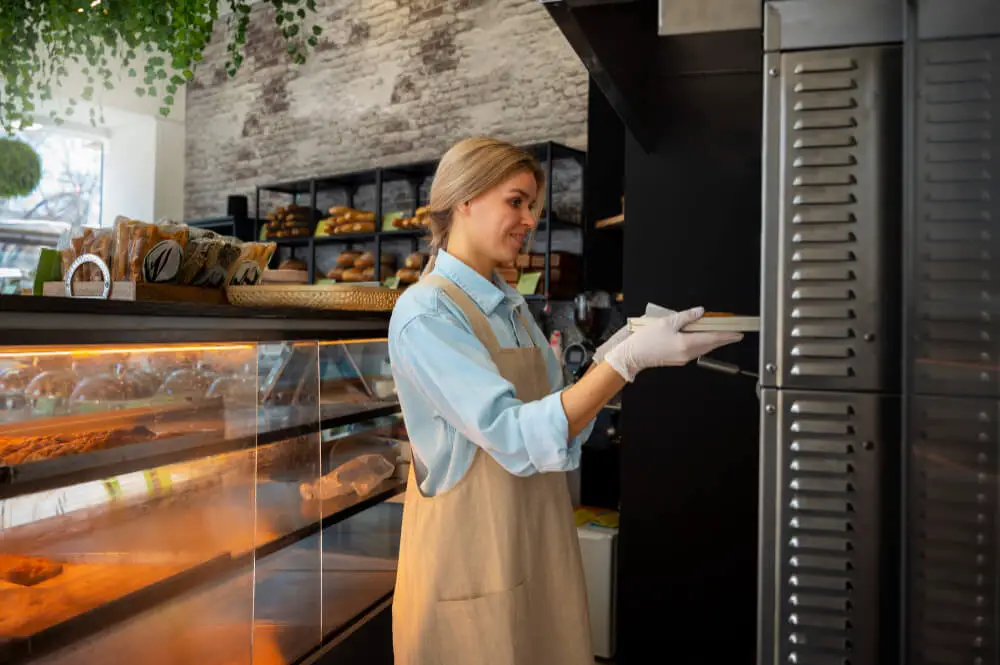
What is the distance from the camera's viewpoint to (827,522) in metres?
1.16

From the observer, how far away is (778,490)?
1173 millimetres

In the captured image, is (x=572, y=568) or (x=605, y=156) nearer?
(x=572, y=568)

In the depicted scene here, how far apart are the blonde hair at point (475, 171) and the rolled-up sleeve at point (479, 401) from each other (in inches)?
11.7

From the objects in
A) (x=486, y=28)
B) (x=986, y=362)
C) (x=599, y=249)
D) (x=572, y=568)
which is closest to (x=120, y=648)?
(x=572, y=568)

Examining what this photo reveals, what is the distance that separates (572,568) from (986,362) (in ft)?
3.16

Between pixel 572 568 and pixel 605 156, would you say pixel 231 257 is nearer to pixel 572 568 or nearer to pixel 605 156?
pixel 572 568

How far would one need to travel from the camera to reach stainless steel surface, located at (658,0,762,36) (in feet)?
4.22

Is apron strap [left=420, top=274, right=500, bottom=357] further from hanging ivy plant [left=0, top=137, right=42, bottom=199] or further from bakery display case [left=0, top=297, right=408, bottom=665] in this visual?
hanging ivy plant [left=0, top=137, right=42, bottom=199]

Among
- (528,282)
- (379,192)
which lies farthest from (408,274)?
(528,282)

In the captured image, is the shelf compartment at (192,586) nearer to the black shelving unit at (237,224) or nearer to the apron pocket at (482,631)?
the apron pocket at (482,631)

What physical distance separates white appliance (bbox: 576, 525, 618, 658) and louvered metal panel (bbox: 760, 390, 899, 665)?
86.1 inches

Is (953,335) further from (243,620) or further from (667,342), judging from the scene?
(243,620)

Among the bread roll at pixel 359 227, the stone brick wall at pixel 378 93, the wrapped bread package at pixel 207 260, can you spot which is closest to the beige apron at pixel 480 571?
the wrapped bread package at pixel 207 260

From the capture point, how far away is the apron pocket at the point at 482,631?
5.10 feet
